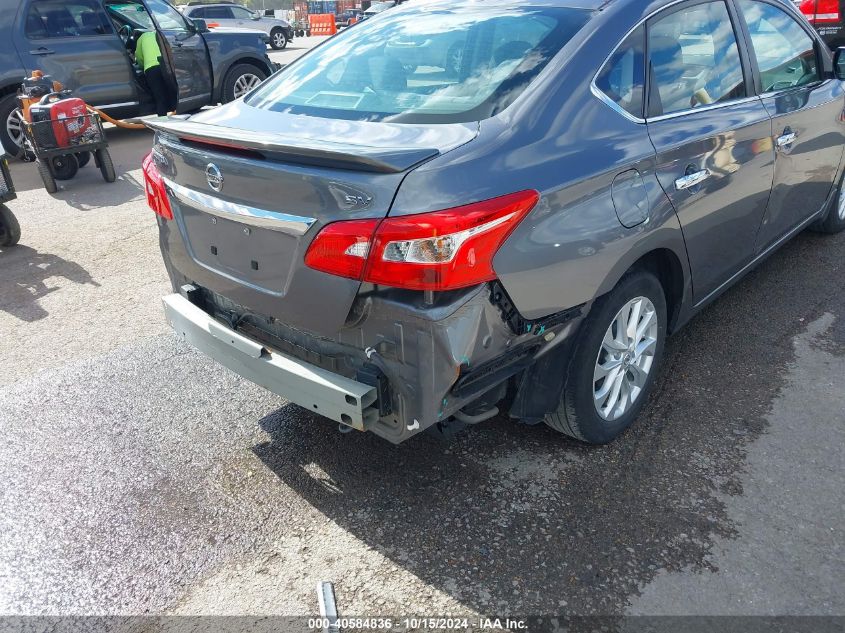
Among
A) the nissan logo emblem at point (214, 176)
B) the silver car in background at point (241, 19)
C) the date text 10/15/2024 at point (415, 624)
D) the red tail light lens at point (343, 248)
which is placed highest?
the nissan logo emblem at point (214, 176)

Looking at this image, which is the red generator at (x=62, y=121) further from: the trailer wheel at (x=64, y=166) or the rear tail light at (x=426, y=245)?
the rear tail light at (x=426, y=245)

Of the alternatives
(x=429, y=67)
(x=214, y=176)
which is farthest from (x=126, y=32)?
(x=214, y=176)

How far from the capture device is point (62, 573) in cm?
242

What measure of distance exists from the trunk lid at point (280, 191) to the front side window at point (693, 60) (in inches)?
40.9

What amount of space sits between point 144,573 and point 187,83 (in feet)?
27.1

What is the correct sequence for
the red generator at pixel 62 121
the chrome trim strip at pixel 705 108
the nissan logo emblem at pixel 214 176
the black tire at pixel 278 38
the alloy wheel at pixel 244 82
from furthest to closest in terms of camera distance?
the black tire at pixel 278 38 → the alloy wheel at pixel 244 82 → the red generator at pixel 62 121 → the chrome trim strip at pixel 705 108 → the nissan logo emblem at pixel 214 176

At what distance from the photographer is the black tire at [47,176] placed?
22.8 feet

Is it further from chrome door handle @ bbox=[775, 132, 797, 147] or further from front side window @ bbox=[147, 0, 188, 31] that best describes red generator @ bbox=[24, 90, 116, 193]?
chrome door handle @ bbox=[775, 132, 797, 147]

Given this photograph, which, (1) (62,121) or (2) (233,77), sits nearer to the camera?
(1) (62,121)

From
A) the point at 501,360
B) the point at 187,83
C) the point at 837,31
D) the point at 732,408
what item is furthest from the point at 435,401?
the point at 837,31


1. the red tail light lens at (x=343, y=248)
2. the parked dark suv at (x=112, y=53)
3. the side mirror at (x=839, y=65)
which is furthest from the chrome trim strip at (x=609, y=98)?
the parked dark suv at (x=112, y=53)

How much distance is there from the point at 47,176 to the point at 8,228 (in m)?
1.83

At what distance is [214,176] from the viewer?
2.46 metres

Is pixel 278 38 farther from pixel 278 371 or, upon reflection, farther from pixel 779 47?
pixel 278 371
